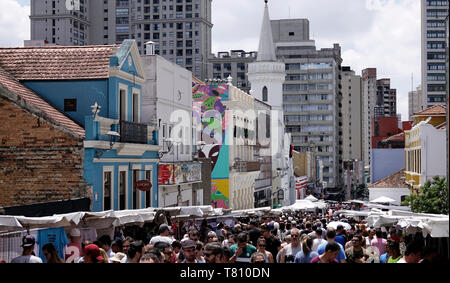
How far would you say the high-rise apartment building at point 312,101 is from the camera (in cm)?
13888

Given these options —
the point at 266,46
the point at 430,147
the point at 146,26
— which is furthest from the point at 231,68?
the point at 430,147

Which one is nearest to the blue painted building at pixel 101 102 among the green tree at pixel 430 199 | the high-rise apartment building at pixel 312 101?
the green tree at pixel 430 199

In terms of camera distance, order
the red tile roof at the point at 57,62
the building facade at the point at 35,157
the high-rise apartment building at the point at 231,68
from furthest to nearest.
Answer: the high-rise apartment building at the point at 231,68 → the red tile roof at the point at 57,62 → the building facade at the point at 35,157

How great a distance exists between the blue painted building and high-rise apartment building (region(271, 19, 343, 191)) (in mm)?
109945

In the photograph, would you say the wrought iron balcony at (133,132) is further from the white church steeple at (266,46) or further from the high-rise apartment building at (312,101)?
the high-rise apartment building at (312,101)

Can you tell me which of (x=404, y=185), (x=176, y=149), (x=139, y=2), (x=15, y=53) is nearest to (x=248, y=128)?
(x=404, y=185)

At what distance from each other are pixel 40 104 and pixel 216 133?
26.7 meters

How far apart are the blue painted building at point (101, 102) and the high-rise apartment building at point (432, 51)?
106684 mm

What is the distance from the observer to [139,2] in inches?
5787

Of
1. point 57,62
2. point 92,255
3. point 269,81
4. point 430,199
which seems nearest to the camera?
point 92,255

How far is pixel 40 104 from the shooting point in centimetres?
2438

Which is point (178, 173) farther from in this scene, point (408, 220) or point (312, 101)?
point (312, 101)
